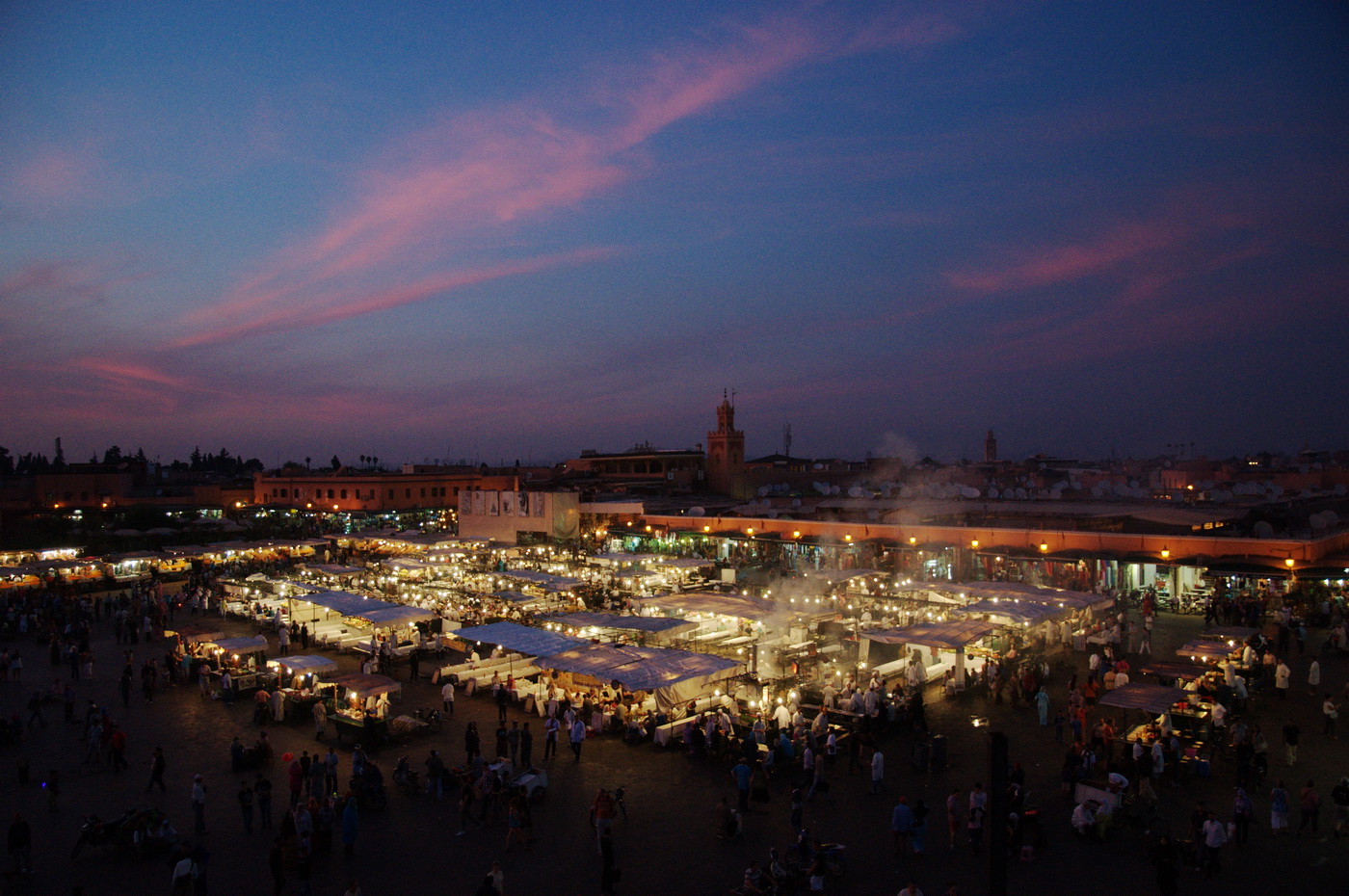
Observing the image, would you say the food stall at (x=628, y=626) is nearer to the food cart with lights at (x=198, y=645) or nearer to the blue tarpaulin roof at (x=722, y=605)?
the blue tarpaulin roof at (x=722, y=605)

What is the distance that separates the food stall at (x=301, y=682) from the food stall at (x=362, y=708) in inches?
18.6

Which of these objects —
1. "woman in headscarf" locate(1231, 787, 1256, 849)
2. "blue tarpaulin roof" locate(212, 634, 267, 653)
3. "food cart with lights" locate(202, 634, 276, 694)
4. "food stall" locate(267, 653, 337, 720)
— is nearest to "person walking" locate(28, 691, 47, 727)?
"food cart with lights" locate(202, 634, 276, 694)

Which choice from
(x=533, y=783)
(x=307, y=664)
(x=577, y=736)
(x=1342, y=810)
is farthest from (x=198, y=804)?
(x=1342, y=810)

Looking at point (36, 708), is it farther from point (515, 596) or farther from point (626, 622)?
point (626, 622)

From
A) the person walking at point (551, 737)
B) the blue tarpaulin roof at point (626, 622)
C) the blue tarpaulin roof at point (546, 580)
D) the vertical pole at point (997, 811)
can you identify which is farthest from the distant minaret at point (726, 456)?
the vertical pole at point (997, 811)

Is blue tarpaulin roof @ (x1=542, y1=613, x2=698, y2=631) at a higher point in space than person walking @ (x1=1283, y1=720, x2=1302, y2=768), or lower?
higher

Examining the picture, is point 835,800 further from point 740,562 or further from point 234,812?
point 740,562

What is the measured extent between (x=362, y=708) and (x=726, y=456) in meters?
52.3

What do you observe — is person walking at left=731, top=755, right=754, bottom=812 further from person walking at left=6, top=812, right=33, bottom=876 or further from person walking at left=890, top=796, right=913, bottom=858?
person walking at left=6, top=812, right=33, bottom=876

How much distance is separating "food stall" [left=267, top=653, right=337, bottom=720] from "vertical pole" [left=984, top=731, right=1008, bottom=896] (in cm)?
1341

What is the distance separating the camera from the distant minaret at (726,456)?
6506cm

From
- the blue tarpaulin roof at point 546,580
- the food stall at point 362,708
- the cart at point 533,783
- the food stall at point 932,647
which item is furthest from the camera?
the blue tarpaulin roof at point 546,580

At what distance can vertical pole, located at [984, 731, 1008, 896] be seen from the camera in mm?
4922

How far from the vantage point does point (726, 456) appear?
216 feet
